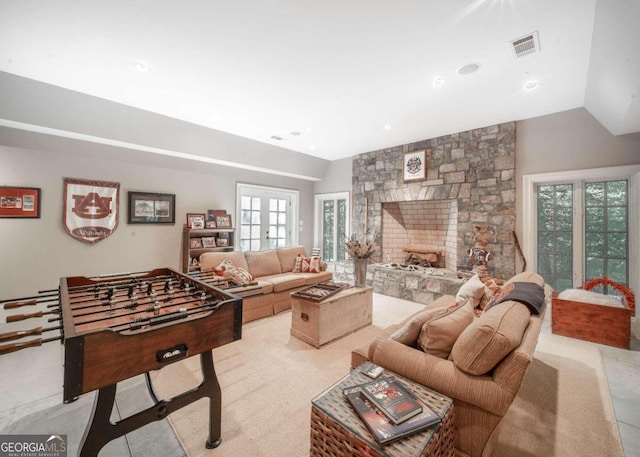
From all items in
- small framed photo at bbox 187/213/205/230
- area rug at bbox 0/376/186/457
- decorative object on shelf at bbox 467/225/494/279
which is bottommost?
area rug at bbox 0/376/186/457

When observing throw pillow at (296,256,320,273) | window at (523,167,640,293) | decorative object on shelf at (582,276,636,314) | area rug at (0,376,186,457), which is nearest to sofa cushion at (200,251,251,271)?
throw pillow at (296,256,320,273)

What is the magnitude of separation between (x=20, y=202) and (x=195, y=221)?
6.68 feet

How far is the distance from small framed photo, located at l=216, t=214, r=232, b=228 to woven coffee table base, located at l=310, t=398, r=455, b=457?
4.17 m

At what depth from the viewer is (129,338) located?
1164 millimetres

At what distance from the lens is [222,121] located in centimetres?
387

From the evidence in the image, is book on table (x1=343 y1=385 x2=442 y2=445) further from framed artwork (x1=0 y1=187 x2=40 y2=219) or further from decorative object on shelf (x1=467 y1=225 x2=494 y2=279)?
framed artwork (x1=0 y1=187 x2=40 y2=219)

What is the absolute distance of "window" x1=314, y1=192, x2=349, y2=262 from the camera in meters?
6.26

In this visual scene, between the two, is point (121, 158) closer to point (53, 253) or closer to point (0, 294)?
point (53, 253)

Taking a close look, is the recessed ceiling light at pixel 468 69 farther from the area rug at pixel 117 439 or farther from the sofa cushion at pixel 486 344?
the area rug at pixel 117 439

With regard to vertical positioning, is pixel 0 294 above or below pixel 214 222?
below

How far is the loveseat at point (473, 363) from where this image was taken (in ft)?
4.15

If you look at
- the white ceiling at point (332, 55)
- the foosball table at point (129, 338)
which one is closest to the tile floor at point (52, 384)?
the foosball table at point (129, 338)

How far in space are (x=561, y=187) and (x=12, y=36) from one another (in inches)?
238

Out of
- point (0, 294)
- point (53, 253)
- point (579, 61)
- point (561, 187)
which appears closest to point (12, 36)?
point (53, 253)
